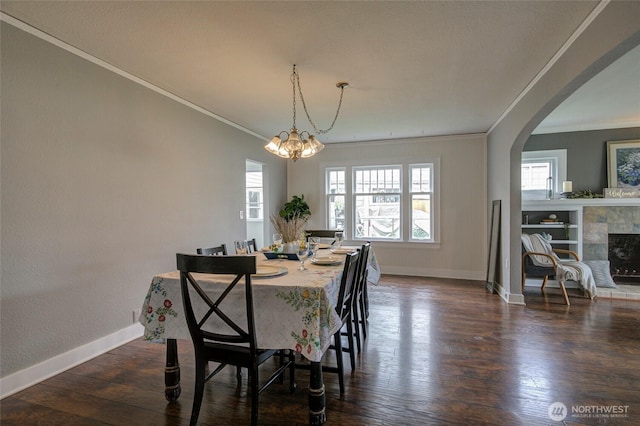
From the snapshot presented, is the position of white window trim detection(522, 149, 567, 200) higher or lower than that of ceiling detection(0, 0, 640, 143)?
lower

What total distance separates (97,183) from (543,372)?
4024mm

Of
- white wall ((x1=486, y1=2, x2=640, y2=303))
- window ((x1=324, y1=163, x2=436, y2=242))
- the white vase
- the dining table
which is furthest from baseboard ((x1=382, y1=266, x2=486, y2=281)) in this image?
the dining table

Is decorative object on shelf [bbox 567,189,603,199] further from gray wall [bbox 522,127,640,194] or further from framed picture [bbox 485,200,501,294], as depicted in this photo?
framed picture [bbox 485,200,501,294]

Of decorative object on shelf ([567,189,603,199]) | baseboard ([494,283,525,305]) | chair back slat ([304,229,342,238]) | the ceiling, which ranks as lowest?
baseboard ([494,283,525,305])

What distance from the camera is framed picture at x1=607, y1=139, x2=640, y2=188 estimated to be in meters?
4.69

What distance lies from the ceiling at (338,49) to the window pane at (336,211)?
243cm

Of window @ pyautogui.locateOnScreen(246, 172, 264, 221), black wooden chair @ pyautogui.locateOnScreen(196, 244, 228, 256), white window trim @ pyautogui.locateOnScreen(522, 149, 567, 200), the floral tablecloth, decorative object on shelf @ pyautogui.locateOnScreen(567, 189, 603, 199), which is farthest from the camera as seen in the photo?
window @ pyautogui.locateOnScreen(246, 172, 264, 221)

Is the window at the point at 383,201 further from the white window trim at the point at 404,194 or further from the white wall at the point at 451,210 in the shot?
the white wall at the point at 451,210

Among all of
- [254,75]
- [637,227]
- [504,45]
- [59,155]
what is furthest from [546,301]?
[59,155]

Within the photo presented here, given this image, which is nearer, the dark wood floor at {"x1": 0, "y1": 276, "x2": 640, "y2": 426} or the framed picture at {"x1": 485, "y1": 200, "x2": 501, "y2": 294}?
the dark wood floor at {"x1": 0, "y1": 276, "x2": 640, "y2": 426}

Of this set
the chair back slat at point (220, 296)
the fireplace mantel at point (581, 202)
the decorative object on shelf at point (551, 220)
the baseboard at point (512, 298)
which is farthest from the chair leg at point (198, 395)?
the decorative object on shelf at point (551, 220)

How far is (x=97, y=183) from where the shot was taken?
8.92 ft

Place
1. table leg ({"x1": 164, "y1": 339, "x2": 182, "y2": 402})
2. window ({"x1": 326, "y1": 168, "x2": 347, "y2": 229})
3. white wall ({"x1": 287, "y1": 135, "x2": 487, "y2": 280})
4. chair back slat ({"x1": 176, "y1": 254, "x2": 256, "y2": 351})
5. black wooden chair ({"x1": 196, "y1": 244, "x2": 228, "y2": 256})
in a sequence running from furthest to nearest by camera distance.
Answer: window ({"x1": 326, "y1": 168, "x2": 347, "y2": 229}) → white wall ({"x1": 287, "y1": 135, "x2": 487, "y2": 280}) → black wooden chair ({"x1": 196, "y1": 244, "x2": 228, "y2": 256}) → table leg ({"x1": 164, "y1": 339, "x2": 182, "y2": 402}) → chair back slat ({"x1": 176, "y1": 254, "x2": 256, "y2": 351})

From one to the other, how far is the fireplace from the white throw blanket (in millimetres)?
782
